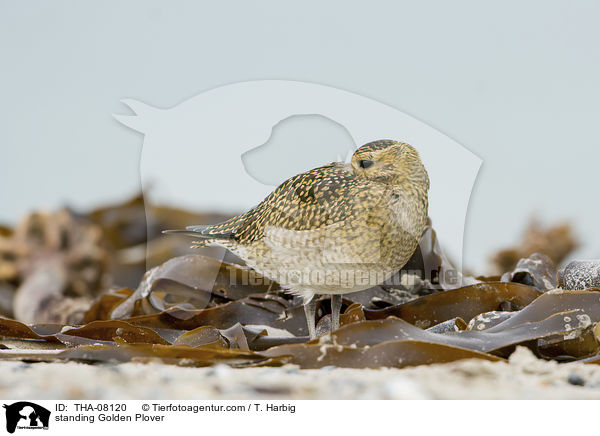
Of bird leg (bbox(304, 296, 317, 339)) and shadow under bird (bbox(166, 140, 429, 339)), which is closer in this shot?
shadow under bird (bbox(166, 140, 429, 339))

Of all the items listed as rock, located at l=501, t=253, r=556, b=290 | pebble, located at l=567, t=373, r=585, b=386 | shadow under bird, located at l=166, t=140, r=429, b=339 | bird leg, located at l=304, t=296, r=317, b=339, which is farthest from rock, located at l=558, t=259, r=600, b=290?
bird leg, located at l=304, t=296, r=317, b=339

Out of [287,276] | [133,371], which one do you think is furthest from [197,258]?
[133,371]

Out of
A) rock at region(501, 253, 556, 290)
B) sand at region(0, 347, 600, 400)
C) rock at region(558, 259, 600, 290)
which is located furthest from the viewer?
rock at region(501, 253, 556, 290)

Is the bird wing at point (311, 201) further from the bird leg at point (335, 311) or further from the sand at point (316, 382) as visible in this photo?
the sand at point (316, 382)

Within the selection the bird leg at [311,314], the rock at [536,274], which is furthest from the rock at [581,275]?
the bird leg at [311,314]

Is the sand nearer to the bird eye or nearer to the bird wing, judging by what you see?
the bird wing
